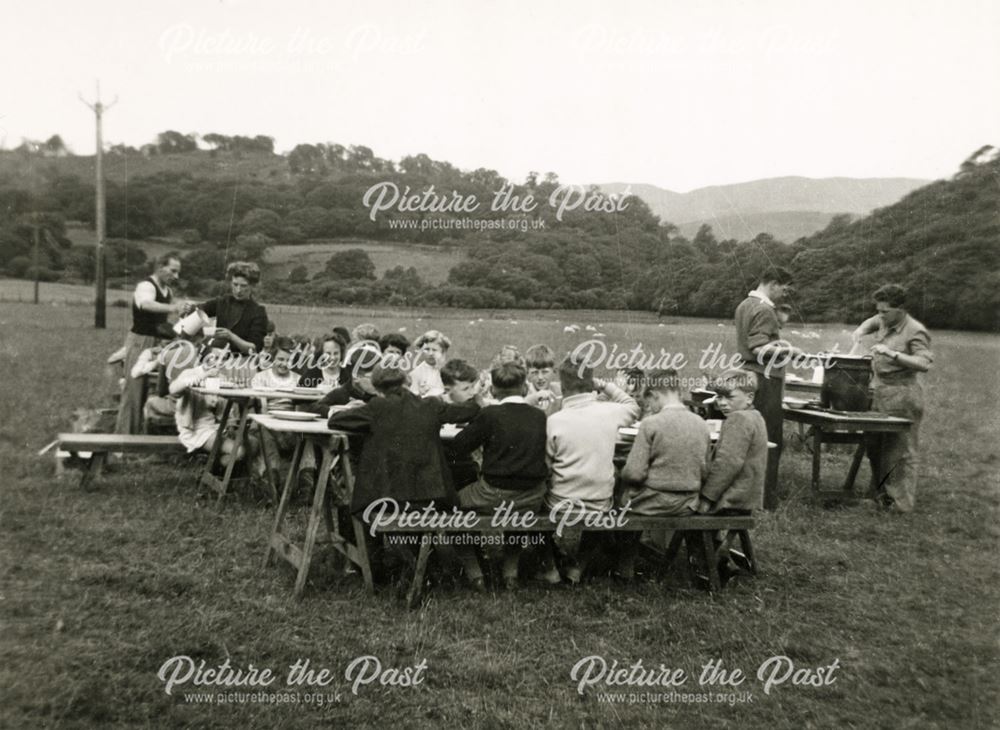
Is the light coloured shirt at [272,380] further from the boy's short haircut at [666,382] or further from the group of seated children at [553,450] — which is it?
the boy's short haircut at [666,382]

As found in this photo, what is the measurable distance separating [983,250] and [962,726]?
2230cm

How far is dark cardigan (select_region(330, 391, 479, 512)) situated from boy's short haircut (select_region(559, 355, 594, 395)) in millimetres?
922

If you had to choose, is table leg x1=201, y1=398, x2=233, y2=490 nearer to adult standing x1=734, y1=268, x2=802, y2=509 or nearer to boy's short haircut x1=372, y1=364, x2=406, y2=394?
boy's short haircut x1=372, y1=364, x2=406, y2=394

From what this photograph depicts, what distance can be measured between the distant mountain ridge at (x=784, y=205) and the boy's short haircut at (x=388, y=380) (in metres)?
18.4

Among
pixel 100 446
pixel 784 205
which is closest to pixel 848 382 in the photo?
pixel 100 446

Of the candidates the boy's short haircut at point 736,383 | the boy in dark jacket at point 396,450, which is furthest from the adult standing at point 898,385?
the boy in dark jacket at point 396,450

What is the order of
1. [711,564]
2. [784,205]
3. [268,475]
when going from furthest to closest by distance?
1. [784,205]
2. [268,475]
3. [711,564]

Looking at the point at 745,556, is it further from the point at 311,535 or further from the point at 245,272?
the point at 245,272

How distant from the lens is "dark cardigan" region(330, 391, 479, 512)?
475cm

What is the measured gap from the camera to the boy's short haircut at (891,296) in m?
7.78

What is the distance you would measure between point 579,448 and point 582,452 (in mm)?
34

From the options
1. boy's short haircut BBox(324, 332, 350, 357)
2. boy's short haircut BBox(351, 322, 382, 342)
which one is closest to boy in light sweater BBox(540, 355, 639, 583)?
boy's short haircut BBox(324, 332, 350, 357)

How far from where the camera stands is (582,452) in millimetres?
5164

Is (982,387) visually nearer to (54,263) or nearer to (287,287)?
(287,287)
